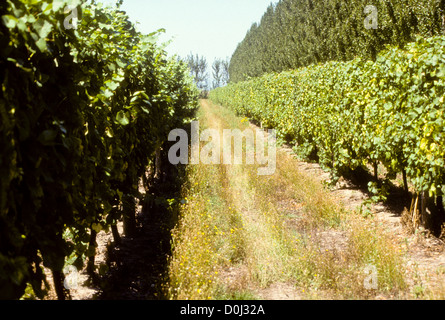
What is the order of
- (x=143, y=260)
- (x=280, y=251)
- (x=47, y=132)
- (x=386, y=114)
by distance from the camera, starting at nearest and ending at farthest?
(x=47, y=132), (x=280, y=251), (x=143, y=260), (x=386, y=114)

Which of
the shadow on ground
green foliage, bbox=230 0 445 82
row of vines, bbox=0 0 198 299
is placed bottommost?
the shadow on ground

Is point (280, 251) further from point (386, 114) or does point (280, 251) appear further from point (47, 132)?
point (47, 132)

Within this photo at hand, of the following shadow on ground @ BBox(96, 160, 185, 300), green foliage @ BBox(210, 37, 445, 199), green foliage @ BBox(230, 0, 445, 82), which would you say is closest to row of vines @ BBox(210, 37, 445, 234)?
green foliage @ BBox(210, 37, 445, 199)

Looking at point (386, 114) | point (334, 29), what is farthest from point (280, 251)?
point (334, 29)

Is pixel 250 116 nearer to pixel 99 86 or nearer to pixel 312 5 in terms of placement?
pixel 312 5

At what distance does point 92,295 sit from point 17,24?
114 inches

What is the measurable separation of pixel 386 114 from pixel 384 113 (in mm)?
94

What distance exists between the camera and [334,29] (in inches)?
578

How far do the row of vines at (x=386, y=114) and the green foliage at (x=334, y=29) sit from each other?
2.93 metres

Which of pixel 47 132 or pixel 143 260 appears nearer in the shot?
pixel 47 132

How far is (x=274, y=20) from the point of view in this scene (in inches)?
1063

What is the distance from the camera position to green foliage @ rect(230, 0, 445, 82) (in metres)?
9.20

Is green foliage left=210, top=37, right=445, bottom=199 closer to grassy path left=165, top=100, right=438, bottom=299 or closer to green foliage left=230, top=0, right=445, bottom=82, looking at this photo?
grassy path left=165, top=100, right=438, bottom=299
